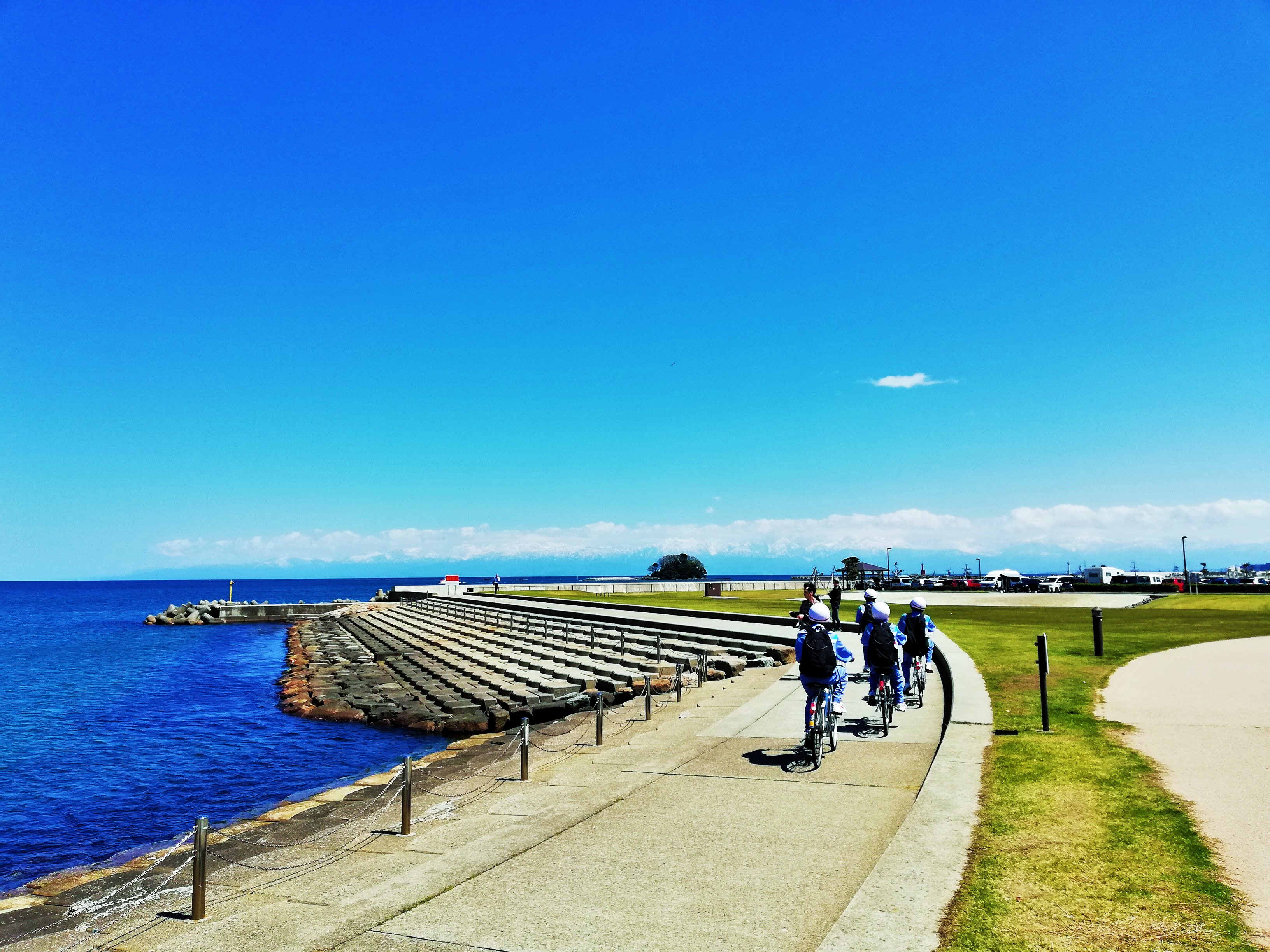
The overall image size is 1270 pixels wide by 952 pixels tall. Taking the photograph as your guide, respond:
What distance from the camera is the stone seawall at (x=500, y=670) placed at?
20.1 m

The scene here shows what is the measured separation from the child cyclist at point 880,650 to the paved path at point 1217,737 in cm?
315

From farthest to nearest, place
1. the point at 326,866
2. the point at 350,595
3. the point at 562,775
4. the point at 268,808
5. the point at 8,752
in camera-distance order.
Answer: the point at 350,595 → the point at 8,752 → the point at 268,808 → the point at 562,775 → the point at 326,866

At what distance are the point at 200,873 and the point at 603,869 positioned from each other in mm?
3433

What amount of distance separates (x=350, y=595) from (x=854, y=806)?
548 feet

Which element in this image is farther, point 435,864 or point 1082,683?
point 1082,683

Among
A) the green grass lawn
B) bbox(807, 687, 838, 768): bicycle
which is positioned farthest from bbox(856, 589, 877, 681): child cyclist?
the green grass lawn

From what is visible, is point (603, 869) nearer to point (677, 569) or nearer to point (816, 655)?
point (816, 655)

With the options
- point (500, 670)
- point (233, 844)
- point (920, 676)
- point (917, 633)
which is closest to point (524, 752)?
point (233, 844)

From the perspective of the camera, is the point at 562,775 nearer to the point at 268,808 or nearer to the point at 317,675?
the point at 268,808

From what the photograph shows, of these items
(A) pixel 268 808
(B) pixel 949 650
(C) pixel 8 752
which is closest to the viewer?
(A) pixel 268 808

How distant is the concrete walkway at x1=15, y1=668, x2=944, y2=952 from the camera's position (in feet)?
18.2

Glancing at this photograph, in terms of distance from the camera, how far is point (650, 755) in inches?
451

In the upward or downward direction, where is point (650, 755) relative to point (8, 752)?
upward

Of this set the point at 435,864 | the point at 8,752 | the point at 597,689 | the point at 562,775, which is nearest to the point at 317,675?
the point at 8,752
